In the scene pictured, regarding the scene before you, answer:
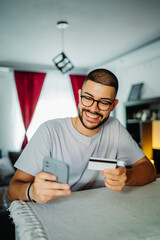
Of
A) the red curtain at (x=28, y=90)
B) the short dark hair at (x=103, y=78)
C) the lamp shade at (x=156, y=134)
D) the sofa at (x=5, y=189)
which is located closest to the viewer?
the sofa at (x=5, y=189)

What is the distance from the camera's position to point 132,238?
0.64 meters

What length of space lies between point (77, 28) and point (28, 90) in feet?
8.73

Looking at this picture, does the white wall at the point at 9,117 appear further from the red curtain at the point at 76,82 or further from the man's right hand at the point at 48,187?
the man's right hand at the point at 48,187

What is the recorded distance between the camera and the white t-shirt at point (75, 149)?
1.17 m

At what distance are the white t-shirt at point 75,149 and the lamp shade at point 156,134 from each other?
8.85 ft

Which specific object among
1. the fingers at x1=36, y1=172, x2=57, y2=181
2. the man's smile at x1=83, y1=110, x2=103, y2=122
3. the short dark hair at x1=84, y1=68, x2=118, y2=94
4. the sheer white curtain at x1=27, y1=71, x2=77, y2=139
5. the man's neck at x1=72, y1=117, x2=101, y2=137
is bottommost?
the fingers at x1=36, y1=172, x2=57, y2=181

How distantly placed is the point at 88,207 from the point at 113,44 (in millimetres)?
3686

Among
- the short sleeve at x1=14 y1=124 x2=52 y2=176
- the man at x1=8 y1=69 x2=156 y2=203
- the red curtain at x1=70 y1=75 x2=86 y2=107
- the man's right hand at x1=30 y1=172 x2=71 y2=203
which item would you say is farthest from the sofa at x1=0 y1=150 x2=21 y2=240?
the red curtain at x1=70 y1=75 x2=86 y2=107

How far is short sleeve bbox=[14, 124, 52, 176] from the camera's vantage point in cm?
113

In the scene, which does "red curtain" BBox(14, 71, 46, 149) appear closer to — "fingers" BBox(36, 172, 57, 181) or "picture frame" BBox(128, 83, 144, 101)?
"picture frame" BBox(128, 83, 144, 101)

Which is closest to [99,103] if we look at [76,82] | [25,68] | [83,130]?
[83,130]

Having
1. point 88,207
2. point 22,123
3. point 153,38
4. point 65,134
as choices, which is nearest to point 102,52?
point 153,38

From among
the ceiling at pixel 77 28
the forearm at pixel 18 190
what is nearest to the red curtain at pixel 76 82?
the ceiling at pixel 77 28

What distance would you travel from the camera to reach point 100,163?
90 centimetres
